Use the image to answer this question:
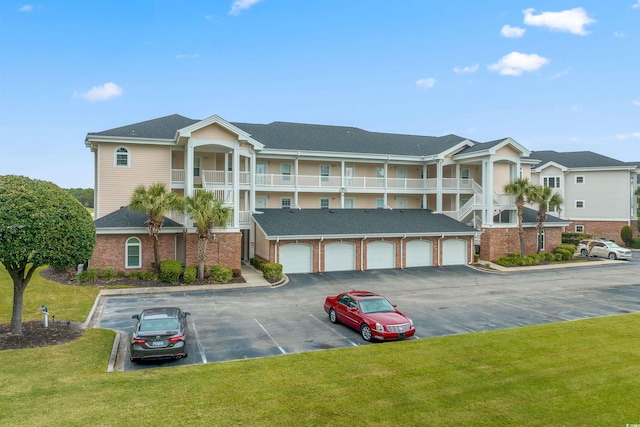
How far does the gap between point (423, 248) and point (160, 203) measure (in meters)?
18.9

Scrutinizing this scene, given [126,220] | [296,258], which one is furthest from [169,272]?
[296,258]

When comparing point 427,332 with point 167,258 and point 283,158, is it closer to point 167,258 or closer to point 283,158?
point 167,258

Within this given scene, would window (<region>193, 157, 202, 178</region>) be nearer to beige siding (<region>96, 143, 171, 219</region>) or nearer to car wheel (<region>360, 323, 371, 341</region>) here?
beige siding (<region>96, 143, 171, 219</region>)

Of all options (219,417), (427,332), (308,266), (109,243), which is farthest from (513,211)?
(219,417)

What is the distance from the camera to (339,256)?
30609 mm

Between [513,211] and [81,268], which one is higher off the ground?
[513,211]

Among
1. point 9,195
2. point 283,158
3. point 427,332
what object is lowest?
point 427,332

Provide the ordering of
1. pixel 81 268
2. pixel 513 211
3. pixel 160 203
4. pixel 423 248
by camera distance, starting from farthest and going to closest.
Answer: pixel 513 211 → pixel 423 248 → pixel 81 268 → pixel 160 203

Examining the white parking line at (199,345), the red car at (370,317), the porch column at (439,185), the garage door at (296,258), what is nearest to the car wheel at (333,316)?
the red car at (370,317)

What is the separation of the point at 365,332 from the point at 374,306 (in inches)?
52.0

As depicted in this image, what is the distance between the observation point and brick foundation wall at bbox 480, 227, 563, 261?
34.7 metres

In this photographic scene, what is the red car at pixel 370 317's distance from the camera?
14.3 metres

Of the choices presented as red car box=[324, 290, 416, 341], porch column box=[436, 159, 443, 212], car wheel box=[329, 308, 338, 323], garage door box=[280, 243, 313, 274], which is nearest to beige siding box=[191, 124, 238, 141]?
garage door box=[280, 243, 313, 274]

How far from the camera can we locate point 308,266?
29.8 m
